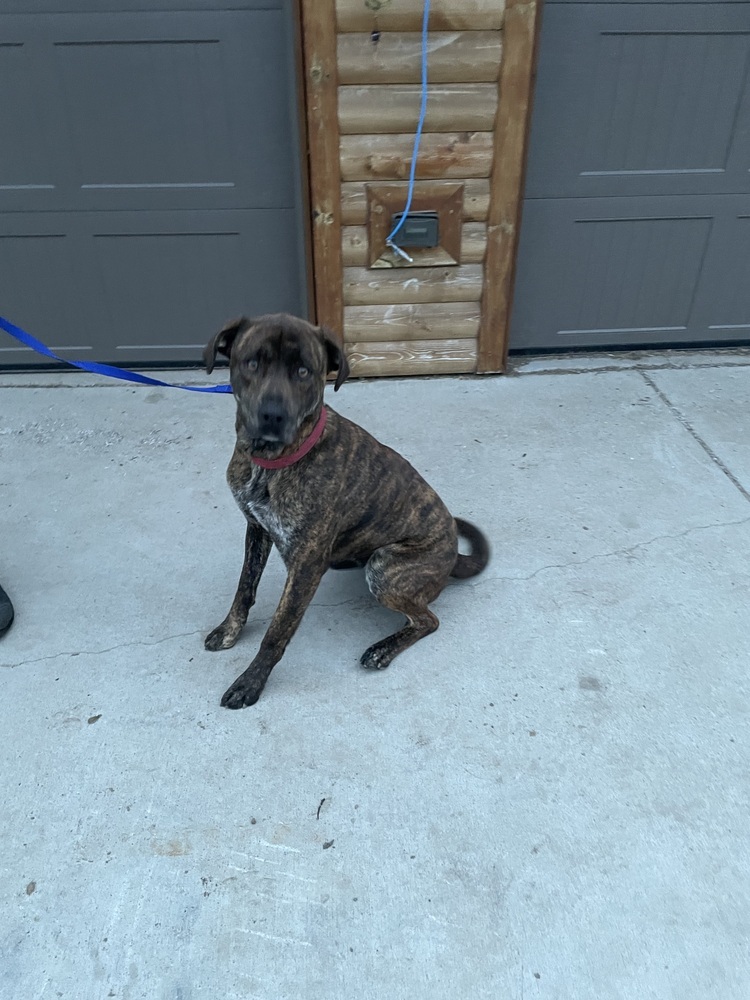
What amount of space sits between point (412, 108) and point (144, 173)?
61.8 inches

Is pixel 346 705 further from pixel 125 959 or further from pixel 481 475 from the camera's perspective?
pixel 481 475

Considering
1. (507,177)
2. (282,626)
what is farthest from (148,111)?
(282,626)

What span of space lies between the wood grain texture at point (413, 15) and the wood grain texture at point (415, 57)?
0.03 m

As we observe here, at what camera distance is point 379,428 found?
390 cm

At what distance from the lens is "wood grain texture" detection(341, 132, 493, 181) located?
3701mm

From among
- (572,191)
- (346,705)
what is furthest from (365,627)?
(572,191)

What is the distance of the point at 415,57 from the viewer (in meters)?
3.49

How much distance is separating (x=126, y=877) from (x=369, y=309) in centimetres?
324

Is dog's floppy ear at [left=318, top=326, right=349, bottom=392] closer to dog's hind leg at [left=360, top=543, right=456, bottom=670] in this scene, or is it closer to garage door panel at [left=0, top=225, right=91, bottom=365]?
dog's hind leg at [left=360, top=543, right=456, bottom=670]

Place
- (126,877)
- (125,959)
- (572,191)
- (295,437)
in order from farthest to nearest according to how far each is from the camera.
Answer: (572,191) < (295,437) < (126,877) < (125,959)

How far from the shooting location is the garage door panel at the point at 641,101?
3.72 metres

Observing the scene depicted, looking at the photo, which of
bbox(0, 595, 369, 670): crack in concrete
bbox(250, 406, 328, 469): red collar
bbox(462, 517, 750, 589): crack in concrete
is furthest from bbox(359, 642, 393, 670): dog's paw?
bbox(250, 406, 328, 469): red collar

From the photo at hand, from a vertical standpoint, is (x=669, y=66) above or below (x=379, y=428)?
above

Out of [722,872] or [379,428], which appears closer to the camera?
[722,872]
